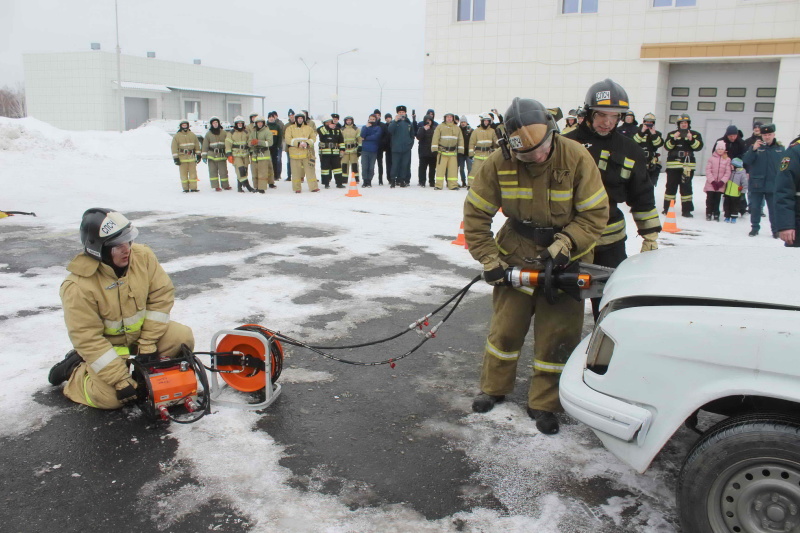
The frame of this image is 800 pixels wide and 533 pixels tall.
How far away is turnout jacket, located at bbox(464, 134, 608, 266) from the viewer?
12.8 feet

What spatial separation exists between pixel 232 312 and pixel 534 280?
3.52m

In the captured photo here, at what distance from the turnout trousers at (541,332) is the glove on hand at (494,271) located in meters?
0.24

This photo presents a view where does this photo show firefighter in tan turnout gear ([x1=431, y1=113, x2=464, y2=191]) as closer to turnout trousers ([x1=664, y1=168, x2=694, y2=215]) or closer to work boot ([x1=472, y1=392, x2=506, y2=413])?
turnout trousers ([x1=664, y1=168, x2=694, y2=215])

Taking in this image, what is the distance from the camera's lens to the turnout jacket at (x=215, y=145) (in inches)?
653

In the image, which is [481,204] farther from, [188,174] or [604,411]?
[188,174]

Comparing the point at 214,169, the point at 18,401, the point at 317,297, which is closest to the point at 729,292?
the point at 18,401

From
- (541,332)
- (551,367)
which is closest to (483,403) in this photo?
(551,367)

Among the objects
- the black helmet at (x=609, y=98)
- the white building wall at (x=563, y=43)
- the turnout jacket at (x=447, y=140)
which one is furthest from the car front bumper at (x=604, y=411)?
the white building wall at (x=563, y=43)

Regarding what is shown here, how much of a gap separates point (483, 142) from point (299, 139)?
472 centimetres

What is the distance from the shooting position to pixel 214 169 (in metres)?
16.9

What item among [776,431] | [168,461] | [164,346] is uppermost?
[776,431]

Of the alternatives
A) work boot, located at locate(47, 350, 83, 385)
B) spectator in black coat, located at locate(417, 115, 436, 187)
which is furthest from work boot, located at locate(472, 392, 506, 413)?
spectator in black coat, located at locate(417, 115, 436, 187)

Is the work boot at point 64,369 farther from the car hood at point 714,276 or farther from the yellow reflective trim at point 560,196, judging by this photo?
the car hood at point 714,276

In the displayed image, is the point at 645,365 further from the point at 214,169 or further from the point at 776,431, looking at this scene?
the point at 214,169
